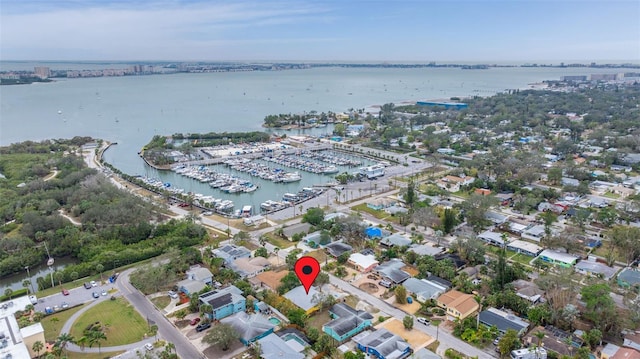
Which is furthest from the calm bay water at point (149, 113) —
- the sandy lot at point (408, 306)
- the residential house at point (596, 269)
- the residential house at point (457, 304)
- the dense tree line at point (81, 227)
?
the residential house at point (596, 269)

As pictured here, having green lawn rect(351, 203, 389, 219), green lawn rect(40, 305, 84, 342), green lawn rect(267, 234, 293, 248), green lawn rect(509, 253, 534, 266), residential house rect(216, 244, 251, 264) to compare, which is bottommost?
green lawn rect(40, 305, 84, 342)

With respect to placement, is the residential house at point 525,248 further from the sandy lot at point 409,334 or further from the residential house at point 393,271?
the sandy lot at point 409,334

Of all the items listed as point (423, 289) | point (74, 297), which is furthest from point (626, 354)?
point (74, 297)

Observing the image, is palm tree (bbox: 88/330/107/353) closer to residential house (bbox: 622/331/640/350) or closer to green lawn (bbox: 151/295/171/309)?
green lawn (bbox: 151/295/171/309)

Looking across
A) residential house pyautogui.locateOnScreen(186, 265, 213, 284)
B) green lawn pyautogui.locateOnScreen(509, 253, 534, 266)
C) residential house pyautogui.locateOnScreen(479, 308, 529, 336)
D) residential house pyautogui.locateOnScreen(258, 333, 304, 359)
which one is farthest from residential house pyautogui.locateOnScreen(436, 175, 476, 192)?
residential house pyautogui.locateOnScreen(258, 333, 304, 359)

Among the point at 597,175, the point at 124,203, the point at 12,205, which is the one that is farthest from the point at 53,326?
the point at 597,175

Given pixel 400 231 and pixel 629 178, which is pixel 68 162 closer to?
pixel 400 231

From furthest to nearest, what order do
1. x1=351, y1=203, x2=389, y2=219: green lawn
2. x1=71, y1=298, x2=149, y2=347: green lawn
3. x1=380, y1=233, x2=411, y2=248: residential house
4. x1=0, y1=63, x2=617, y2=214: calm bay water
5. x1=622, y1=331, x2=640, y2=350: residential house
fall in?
1. x1=0, y1=63, x2=617, y2=214: calm bay water
2. x1=351, y1=203, x2=389, y2=219: green lawn
3. x1=380, y1=233, x2=411, y2=248: residential house
4. x1=71, y1=298, x2=149, y2=347: green lawn
5. x1=622, y1=331, x2=640, y2=350: residential house
